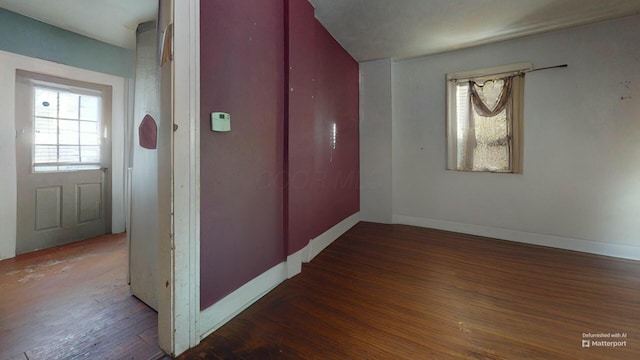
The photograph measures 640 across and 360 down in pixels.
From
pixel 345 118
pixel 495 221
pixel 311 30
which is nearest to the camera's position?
pixel 311 30

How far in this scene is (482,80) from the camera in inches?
127

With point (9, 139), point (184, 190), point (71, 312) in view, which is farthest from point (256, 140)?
point (9, 139)

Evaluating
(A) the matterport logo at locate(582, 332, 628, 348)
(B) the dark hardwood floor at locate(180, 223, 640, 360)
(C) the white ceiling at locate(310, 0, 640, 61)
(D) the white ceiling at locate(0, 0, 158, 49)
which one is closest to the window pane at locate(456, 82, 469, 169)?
(C) the white ceiling at locate(310, 0, 640, 61)

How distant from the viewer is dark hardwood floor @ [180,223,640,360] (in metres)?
1.33

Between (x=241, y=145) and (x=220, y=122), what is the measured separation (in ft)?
0.74

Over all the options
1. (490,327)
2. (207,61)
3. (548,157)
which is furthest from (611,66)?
(207,61)

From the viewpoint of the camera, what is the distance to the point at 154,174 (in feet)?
4.99

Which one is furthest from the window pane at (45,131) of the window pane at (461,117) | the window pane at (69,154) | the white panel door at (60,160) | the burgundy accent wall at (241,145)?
the window pane at (461,117)

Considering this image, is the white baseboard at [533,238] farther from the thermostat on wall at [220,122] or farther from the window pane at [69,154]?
the window pane at [69,154]

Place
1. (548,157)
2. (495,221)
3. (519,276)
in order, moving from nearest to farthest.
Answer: (519,276) → (548,157) → (495,221)

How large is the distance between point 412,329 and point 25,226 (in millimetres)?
3991

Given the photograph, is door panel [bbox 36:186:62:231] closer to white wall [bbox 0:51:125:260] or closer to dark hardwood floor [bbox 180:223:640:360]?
white wall [bbox 0:51:125:260]

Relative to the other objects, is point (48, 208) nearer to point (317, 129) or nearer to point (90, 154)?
point (90, 154)

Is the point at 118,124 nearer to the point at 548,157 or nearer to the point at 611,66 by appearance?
the point at 548,157
